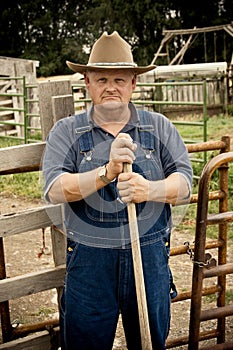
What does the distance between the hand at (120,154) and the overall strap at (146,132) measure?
0.22m

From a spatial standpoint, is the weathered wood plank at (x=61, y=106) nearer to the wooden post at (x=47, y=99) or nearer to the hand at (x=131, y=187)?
the wooden post at (x=47, y=99)

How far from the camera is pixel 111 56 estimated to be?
244 centimetres

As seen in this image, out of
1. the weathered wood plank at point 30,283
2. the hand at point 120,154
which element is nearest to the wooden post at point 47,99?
the weathered wood plank at point 30,283

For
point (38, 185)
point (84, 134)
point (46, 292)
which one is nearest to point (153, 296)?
point (84, 134)

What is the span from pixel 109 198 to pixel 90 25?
32.6 m

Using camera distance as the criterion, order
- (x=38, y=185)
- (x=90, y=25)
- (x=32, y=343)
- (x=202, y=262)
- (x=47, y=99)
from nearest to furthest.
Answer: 1. (x=202, y=262)
2. (x=47, y=99)
3. (x=32, y=343)
4. (x=38, y=185)
5. (x=90, y=25)

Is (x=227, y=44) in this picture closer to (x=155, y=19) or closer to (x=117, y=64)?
(x=155, y=19)

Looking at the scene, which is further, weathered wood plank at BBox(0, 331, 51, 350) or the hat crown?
weathered wood plank at BBox(0, 331, 51, 350)

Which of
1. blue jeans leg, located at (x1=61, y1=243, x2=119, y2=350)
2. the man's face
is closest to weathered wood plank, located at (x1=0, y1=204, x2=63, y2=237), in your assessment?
blue jeans leg, located at (x1=61, y1=243, x2=119, y2=350)

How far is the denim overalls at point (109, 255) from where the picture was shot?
239 cm

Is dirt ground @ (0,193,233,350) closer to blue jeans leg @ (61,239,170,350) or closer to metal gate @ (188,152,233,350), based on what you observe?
metal gate @ (188,152,233,350)

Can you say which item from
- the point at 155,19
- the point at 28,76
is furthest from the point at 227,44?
the point at 28,76

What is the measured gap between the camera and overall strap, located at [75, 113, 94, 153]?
7.82 feet

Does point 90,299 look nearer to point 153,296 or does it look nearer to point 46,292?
point 153,296
